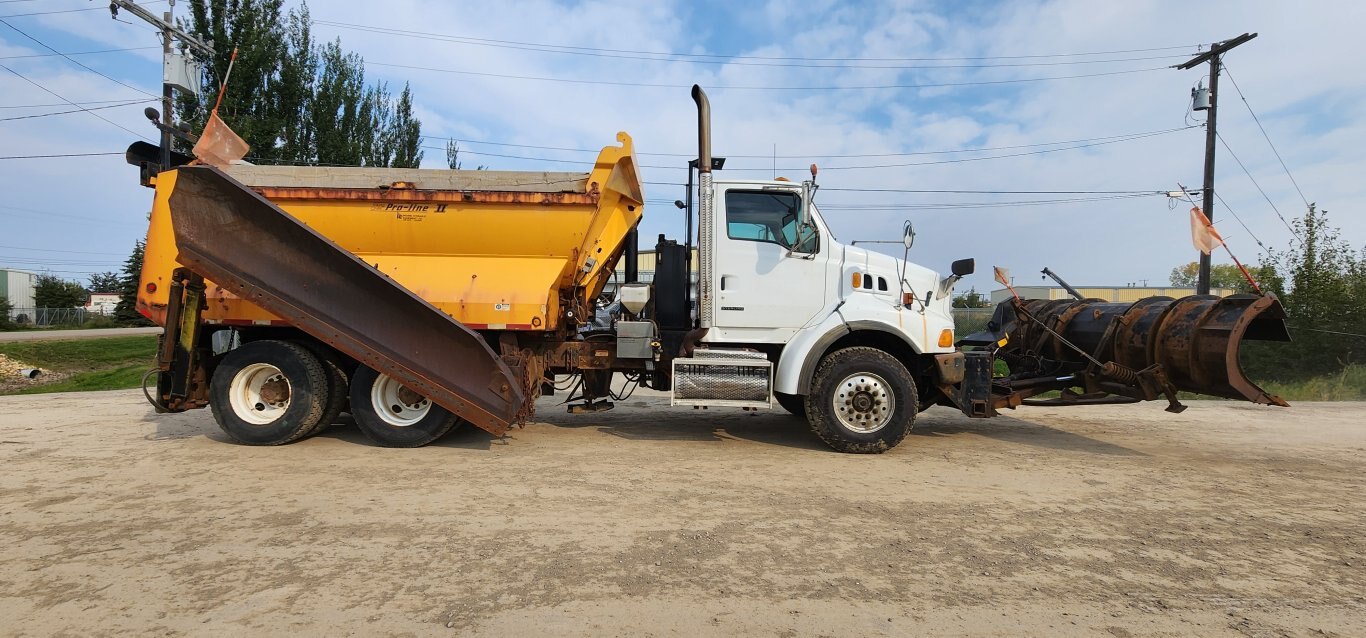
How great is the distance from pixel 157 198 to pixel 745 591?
6579mm

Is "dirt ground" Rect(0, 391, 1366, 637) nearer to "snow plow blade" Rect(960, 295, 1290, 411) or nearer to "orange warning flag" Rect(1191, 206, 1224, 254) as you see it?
"snow plow blade" Rect(960, 295, 1290, 411)

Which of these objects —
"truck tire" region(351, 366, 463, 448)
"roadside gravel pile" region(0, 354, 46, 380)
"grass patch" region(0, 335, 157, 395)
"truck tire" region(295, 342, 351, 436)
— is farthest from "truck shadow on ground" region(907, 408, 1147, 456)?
"roadside gravel pile" region(0, 354, 46, 380)

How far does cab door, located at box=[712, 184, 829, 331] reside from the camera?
6.36 metres

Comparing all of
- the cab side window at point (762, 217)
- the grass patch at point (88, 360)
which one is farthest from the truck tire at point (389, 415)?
the grass patch at point (88, 360)

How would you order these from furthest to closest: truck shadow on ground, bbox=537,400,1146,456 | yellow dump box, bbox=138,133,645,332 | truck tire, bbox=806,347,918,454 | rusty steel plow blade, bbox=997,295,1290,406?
truck shadow on ground, bbox=537,400,1146,456 → yellow dump box, bbox=138,133,645,332 → truck tire, bbox=806,347,918,454 → rusty steel plow blade, bbox=997,295,1290,406

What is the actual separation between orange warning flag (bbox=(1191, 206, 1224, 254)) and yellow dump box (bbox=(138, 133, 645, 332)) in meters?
6.07

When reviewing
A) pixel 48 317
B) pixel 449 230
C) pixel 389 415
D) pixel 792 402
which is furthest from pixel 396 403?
pixel 48 317

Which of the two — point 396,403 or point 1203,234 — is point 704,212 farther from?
point 1203,234

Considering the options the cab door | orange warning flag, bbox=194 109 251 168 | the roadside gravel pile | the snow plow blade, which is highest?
orange warning flag, bbox=194 109 251 168

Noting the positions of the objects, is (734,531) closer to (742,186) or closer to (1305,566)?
(1305,566)

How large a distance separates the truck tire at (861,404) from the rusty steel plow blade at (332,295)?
2811 mm

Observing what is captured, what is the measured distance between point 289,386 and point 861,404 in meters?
5.43

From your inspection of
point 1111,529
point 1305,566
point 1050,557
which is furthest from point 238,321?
point 1305,566

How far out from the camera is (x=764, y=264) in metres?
6.37
